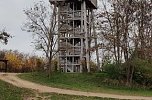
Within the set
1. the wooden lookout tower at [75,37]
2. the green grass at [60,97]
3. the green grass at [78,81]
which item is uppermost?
the wooden lookout tower at [75,37]

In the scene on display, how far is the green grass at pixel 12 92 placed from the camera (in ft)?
85.8

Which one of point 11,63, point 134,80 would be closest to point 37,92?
point 134,80

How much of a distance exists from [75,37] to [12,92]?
976 inches

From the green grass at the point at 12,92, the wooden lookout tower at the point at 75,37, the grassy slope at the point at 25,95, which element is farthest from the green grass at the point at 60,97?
the wooden lookout tower at the point at 75,37

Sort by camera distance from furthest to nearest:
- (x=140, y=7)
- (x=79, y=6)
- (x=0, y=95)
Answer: (x=79, y=6), (x=140, y=7), (x=0, y=95)

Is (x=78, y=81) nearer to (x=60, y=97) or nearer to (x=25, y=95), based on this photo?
(x=60, y=97)

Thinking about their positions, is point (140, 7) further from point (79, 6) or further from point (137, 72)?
point (79, 6)

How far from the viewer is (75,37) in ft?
171

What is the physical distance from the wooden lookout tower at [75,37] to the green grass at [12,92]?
20.7m

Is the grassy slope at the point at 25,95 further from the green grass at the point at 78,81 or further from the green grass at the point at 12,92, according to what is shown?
the green grass at the point at 78,81

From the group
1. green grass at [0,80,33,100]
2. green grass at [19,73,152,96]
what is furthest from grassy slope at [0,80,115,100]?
green grass at [19,73,152,96]

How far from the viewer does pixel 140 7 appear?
1721 inches

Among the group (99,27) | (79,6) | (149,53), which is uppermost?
(79,6)

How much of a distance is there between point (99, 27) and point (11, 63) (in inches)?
1320
